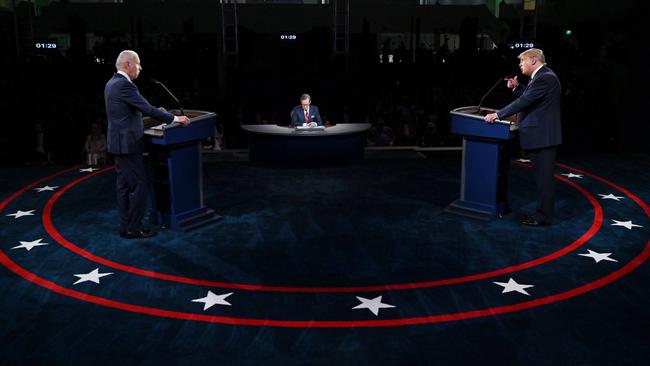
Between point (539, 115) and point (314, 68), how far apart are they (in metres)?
8.42

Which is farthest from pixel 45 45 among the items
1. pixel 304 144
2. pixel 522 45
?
pixel 522 45

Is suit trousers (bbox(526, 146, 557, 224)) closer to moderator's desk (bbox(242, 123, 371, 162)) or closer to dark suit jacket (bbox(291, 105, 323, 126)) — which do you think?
moderator's desk (bbox(242, 123, 371, 162))

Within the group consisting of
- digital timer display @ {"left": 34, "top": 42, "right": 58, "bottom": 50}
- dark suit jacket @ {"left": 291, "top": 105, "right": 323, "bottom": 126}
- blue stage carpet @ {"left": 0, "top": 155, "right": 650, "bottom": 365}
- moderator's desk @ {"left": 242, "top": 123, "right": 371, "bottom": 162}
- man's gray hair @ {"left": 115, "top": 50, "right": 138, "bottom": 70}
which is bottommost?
blue stage carpet @ {"left": 0, "top": 155, "right": 650, "bottom": 365}

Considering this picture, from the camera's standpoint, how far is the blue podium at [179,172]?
5.60m

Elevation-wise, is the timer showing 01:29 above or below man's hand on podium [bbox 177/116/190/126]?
above

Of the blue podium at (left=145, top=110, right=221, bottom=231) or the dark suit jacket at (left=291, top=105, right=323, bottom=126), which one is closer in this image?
the blue podium at (left=145, top=110, right=221, bottom=231)

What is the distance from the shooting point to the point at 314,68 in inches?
533

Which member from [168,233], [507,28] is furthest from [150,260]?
[507,28]

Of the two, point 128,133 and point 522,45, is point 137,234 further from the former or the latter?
point 522,45

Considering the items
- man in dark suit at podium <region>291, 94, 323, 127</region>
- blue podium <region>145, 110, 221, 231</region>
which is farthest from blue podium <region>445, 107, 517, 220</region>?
man in dark suit at podium <region>291, 94, 323, 127</region>

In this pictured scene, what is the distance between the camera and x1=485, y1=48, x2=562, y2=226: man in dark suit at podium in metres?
5.51

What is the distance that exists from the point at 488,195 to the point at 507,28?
12961mm

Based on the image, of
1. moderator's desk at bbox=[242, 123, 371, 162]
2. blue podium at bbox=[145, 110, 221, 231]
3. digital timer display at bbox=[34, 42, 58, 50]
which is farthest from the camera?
digital timer display at bbox=[34, 42, 58, 50]

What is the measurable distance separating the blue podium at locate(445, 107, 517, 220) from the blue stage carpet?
19 cm
